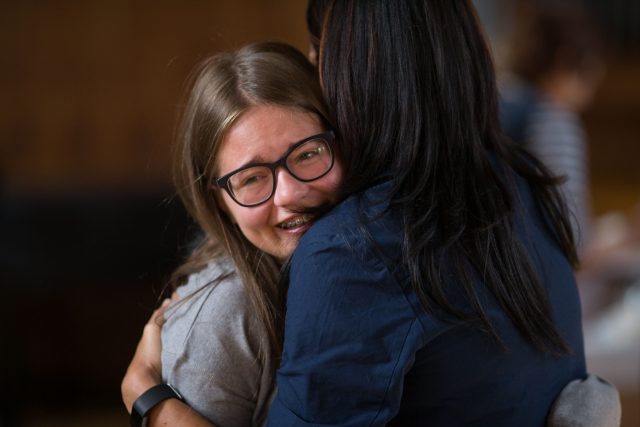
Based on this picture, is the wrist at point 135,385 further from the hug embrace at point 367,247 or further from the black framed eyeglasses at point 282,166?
the black framed eyeglasses at point 282,166

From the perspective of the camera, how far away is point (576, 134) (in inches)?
106

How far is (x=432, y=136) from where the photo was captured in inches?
41.9

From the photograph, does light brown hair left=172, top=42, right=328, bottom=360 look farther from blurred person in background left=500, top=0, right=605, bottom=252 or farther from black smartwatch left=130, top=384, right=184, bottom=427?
blurred person in background left=500, top=0, right=605, bottom=252

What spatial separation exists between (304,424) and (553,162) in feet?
6.10

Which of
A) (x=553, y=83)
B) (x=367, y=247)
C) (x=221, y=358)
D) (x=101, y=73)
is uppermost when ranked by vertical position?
(x=101, y=73)

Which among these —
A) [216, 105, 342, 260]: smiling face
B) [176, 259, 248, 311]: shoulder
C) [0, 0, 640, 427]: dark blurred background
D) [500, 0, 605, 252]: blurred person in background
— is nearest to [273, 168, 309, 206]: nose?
[216, 105, 342, 260]: smiling face

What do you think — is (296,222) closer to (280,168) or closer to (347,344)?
(280,168)

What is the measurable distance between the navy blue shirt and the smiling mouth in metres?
0.10

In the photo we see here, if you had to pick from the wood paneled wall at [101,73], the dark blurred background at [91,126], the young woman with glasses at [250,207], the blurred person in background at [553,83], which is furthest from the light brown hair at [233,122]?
the wood paneled wall at [101,73]

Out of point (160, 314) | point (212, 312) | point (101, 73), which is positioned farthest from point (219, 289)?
point (101, 73)

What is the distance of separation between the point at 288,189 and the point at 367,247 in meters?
0.18

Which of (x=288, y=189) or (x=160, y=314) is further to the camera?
(x=160, y=314)

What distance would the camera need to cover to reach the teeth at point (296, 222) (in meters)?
1.15

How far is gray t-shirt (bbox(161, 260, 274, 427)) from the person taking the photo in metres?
1.14
